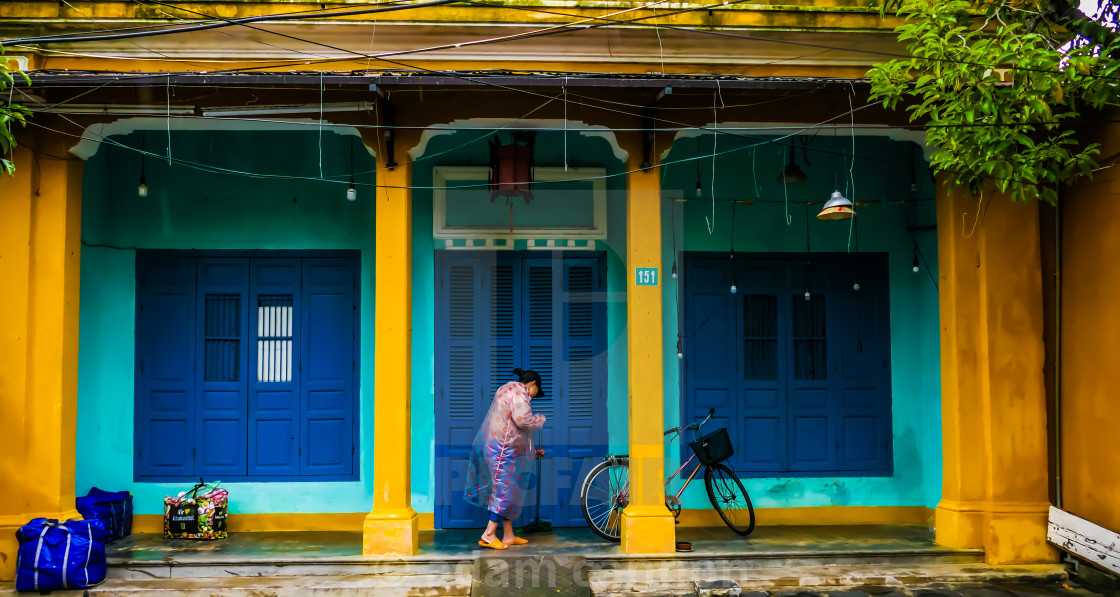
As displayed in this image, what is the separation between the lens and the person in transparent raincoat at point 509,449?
7.42 m

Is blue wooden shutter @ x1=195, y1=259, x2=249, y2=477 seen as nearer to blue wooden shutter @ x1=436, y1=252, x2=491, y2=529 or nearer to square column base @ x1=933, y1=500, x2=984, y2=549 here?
blue wooden shutter @ x1=436, y1=252, x2=491, y2=529

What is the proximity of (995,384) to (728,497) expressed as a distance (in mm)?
2691

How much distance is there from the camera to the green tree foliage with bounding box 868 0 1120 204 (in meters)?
6.21

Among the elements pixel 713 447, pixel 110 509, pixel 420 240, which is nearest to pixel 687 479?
pixel 713 447

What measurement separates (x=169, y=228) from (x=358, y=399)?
8.66 feet

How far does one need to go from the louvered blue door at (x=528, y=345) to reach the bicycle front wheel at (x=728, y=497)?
1.16m

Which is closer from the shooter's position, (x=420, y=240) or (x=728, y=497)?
(x=728, y=497)

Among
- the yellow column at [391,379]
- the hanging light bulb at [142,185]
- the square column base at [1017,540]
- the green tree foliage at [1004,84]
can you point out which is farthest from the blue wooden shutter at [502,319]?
the square column base at [1017,540]

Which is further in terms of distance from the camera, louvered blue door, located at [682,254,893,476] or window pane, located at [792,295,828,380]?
window pane, located at [792,295,828,380]

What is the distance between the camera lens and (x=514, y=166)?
26.2ft

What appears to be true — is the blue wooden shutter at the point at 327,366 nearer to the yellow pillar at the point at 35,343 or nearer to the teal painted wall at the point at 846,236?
the yellow pillar at the point at 35,343

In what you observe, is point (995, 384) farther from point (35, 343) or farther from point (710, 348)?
point (35, 343)

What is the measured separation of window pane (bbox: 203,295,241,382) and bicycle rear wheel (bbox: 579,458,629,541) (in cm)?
381

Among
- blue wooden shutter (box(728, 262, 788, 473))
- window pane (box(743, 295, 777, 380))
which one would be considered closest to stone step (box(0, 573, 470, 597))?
blue wooden shutter (box(728, 262, 788, 473))
